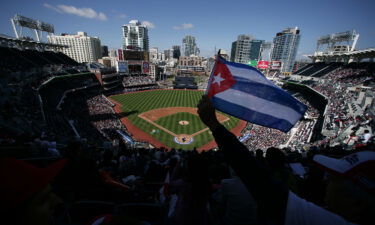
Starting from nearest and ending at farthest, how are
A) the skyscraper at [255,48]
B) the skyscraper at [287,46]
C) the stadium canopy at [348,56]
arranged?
1. the stadium canopy at [348,56]
2. the skyscraper at [287,46]
3. the skyscraper at [255,48]

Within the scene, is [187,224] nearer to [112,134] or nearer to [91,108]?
[112,134]

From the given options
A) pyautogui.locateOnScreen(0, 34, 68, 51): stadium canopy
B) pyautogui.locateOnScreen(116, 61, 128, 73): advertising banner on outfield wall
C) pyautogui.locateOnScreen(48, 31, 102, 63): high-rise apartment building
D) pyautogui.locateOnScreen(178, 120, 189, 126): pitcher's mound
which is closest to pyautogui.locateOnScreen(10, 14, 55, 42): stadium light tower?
pyautogui.locateOnScreen(0, 34, 68, 51): stadium canopy

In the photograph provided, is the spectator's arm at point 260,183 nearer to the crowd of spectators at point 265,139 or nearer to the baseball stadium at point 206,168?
the baseball stadium at point 206,168

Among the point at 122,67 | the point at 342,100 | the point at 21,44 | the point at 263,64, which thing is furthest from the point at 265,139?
the point at 21,44

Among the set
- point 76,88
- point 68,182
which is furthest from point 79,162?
point 76,88

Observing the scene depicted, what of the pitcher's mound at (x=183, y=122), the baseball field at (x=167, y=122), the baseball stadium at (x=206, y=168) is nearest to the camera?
the baseball stadium at (x=206, y=168)

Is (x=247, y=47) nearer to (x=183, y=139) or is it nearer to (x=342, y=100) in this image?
(x=342, y=100)

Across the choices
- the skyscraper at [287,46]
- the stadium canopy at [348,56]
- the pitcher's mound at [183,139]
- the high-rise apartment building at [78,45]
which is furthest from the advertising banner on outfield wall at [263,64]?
the high-rise apartment building at [78,45]
